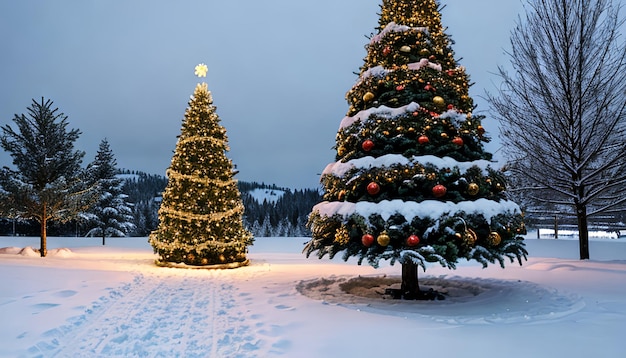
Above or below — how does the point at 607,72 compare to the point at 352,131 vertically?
above

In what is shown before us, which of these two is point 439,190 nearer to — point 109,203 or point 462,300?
point 462,300

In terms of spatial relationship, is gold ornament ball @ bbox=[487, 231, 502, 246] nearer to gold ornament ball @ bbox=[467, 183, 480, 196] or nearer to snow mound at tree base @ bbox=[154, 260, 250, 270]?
gold ornament ball @ bbox=[467, 183, 480, 196]

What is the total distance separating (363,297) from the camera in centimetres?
699

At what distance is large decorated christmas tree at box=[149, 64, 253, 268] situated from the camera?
1185 cm

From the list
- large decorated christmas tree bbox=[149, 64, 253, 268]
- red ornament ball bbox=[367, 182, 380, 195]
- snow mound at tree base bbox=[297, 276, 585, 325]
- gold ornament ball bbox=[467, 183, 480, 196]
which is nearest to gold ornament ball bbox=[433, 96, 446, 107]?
gold ornament ball bbox=[467, 183, 480, 196]

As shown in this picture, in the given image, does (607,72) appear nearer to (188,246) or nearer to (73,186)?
(188,246)

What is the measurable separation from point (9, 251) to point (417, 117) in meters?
16.0

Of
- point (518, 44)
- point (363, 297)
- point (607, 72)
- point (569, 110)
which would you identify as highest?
point (518, 44)

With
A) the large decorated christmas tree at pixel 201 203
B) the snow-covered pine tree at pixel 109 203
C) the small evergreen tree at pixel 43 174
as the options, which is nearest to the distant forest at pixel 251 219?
the snow-covered pine tree at pixel 109 203

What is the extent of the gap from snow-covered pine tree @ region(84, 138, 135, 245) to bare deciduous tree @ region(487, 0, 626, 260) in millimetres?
23168

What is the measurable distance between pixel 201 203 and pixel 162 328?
7639 mm

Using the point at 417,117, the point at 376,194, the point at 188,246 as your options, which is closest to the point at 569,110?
the point at 417,117

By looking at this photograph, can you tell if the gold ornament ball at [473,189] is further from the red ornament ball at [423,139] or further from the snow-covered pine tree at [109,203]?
the snow-covered pine tree at [109,203]

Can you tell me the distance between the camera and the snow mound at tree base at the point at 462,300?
542cm
